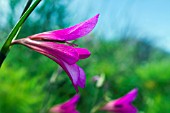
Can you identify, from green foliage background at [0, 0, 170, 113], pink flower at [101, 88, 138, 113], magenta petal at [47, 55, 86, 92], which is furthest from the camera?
green foliage background at [0, 0, 170, 113]

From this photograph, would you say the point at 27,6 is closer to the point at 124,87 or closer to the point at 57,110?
the point at 57,110

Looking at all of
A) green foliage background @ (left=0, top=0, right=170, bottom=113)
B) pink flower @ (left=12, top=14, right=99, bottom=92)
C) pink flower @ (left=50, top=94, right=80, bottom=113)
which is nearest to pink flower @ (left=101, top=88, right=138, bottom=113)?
green foliage background @ (left=0, top=0, right=170, bottom=113)

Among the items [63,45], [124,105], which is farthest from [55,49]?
[124,105]

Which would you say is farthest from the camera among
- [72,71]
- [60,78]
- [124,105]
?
[60,78]

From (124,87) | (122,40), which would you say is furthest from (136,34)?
(124,87)

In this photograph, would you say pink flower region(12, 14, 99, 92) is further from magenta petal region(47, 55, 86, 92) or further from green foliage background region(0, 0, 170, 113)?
green foliage background region(0, 0, 170, 113)

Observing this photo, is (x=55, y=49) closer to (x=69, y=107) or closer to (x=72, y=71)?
(x=72, y=71)

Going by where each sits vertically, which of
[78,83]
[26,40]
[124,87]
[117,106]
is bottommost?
[124,87]
